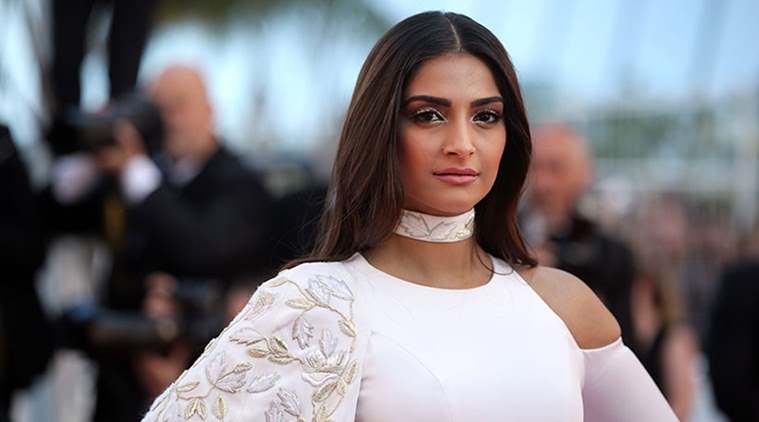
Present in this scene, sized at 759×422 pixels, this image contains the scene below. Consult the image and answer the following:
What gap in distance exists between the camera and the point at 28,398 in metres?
4.61

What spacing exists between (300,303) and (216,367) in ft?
0.51

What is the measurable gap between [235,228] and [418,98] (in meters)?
1.97

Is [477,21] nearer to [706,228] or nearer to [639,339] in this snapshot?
[639,339]

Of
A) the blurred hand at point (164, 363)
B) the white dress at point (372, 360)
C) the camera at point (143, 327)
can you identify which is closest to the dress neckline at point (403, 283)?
the white dress at point (372, 360)

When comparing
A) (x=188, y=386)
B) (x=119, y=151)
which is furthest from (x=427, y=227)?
(x=119, y=151)

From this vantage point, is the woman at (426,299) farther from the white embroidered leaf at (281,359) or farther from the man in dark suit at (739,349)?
the man in dark suit at (739,349)

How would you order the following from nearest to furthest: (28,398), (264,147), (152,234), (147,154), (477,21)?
1. (477,21)
2. (152,234)
3. (147,154)
4. (28,398)
5. (264,147)

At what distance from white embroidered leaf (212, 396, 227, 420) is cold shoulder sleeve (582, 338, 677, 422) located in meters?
0.62

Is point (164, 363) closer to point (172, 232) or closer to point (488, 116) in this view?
point (172, 232)

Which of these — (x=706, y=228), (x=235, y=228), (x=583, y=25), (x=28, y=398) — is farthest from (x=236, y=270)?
(x=583, y=25)

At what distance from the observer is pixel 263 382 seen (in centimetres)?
181

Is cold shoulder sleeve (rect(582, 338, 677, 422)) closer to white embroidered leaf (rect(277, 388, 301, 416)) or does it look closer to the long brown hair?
the long brown hair

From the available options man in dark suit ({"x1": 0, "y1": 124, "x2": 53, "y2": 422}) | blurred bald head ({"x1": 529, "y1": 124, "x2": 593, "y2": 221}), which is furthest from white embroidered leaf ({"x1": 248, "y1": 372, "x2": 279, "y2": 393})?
blurred bald head ({"x1": 529, "y1": 124, "x2": 593, "y2": 221})

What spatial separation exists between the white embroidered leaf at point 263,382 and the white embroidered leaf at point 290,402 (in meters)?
0.02
